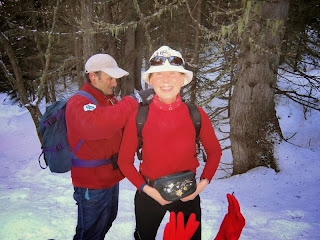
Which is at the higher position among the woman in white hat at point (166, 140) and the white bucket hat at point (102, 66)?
the white bucket hat at point (102, 66)

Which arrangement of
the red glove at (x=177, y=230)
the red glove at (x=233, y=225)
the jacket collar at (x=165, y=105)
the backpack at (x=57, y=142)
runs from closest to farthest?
the red glove at (x=177, y=230)
the red glove at (x=233, y=225)
the jacket collar at (x=165, y=105)
the backpack at (x=57, y=142)

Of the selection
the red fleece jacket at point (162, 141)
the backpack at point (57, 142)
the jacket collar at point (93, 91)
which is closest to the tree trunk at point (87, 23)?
the jacket collar at point (93, 91)

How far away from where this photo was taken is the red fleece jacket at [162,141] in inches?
76.5

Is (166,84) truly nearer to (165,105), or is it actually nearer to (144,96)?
(165,105)

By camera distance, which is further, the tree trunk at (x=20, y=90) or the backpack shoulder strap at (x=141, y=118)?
the tree trunk at (x=20, y=90)

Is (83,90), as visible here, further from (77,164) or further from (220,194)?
(220,194)

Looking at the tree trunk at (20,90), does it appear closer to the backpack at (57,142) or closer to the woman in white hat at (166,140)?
the backpack at (57,142)

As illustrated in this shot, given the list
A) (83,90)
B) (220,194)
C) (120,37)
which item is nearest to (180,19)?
(120,37)

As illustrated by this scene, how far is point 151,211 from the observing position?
2.13 metres

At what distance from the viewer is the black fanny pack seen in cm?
185

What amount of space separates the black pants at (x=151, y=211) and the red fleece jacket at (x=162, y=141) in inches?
10.9

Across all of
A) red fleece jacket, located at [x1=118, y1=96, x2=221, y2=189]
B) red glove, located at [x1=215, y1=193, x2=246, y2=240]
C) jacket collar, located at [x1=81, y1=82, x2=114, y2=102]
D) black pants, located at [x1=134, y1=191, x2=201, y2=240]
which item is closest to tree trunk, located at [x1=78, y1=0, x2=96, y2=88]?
jacket collar, located at [x1=81, y1=82, x2=114, y2=102]

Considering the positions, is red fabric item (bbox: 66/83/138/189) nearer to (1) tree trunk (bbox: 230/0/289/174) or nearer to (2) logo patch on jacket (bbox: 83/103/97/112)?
(2) logo patch on jacket (bbox: 83/103/97/112)

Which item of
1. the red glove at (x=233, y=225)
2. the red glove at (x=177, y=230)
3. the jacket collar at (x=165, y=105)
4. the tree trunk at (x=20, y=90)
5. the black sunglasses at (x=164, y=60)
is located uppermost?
the black sunglasses at (x=164, y=60)
